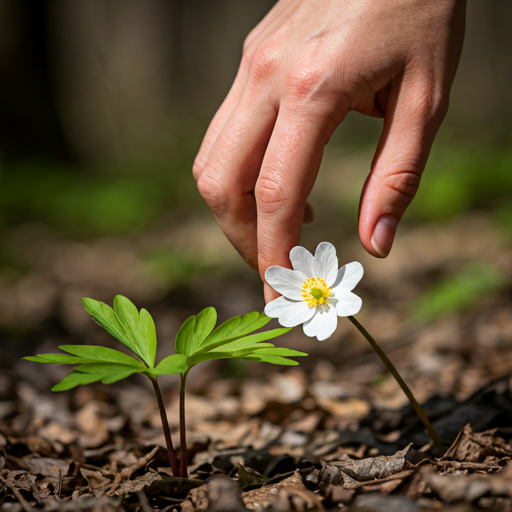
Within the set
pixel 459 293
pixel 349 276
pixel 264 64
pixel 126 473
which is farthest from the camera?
pixel 459 293

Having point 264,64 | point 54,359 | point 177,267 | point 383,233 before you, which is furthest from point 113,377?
point 177,267

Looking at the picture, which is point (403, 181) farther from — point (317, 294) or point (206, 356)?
point (206, 356)

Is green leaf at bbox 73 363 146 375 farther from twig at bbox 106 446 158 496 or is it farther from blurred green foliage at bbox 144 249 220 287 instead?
blurred green foliage at bbox 144 249 220 287

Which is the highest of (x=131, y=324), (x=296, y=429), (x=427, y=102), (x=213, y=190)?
(x=213, y=190)

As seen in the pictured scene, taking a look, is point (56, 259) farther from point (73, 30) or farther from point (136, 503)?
point (73, 30)

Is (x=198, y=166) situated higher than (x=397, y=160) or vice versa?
(x=198, y=166)

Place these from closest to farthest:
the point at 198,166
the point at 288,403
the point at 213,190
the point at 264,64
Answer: the point at 264,64
the point at 213,190
the point at 198,166
the point at 288,403
